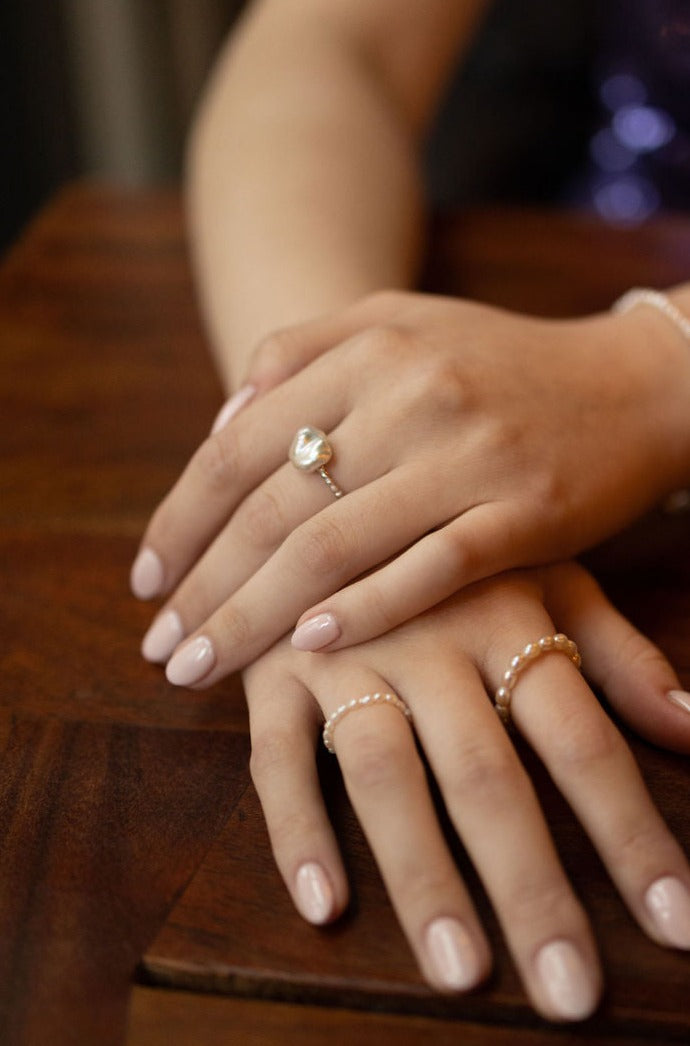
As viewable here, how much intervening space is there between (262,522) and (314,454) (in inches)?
2.1

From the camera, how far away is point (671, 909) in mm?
439

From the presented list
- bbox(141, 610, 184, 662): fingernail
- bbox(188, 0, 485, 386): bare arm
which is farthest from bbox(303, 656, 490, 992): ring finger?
bbox(188, 0, 485, 386): bare arm

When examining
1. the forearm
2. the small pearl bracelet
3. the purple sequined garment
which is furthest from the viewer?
the purple sequined garment

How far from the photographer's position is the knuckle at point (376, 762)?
490mm

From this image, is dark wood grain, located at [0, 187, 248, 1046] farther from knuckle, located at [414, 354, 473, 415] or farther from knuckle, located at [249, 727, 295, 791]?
knuckle, located at [414, 354, 473, 415]

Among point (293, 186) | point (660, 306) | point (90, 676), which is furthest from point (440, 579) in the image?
point (293, 186)

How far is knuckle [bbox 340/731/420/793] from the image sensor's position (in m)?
0.49

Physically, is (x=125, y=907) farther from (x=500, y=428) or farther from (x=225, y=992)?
(x=500, y=428)

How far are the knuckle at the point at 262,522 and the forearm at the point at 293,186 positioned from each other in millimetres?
222

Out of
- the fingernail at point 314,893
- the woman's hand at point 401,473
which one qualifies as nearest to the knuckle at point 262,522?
the woman's hand at point 401,473

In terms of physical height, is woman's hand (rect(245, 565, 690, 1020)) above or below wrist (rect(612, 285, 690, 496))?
below

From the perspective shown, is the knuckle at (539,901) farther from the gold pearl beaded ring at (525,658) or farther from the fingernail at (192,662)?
the fingernail at (192,662)

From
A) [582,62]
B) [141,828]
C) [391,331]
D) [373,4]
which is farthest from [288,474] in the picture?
[582,62]

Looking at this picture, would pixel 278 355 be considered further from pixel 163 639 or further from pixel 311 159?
pixel 311 159
